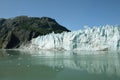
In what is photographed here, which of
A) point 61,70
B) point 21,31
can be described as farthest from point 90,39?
point 21,31

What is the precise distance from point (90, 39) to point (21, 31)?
4268cm

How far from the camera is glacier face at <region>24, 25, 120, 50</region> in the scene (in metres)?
39.0

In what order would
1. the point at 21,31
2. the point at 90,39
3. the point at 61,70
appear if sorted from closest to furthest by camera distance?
the point at 61,70 → the point at 90,39 → the point at 21,31

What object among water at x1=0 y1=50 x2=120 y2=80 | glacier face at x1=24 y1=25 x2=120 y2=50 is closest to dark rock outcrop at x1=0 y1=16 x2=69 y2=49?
glacier face at x1=24 y1=25 x2=120 y2=50

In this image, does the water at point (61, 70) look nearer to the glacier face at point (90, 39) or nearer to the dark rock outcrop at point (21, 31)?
the glacier face at point (90, 39)

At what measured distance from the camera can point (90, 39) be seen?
42438 millimetres

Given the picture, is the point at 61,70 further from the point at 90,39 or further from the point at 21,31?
the point at 21,31

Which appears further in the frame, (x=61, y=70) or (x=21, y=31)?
(x=21, y=31)

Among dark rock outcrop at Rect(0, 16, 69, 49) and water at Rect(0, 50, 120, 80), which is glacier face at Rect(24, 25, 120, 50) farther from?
dark rock outcrop at Rect(0, 16, 69, 49)

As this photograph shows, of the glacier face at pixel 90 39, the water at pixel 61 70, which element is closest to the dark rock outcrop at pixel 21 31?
the glacier face at pixel 90 39

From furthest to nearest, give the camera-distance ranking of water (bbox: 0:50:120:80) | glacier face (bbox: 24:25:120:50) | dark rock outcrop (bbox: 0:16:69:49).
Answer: dark rock outcrop (bbox: 0:16:69:49), glacier face (bbox: 24:25:120:50), water (bbox: 0:50:120:80)

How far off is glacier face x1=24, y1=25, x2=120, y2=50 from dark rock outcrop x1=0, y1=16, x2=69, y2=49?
26.1 m

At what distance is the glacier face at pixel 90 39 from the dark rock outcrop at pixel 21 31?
85.8ft

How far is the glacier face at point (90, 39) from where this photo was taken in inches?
1534
